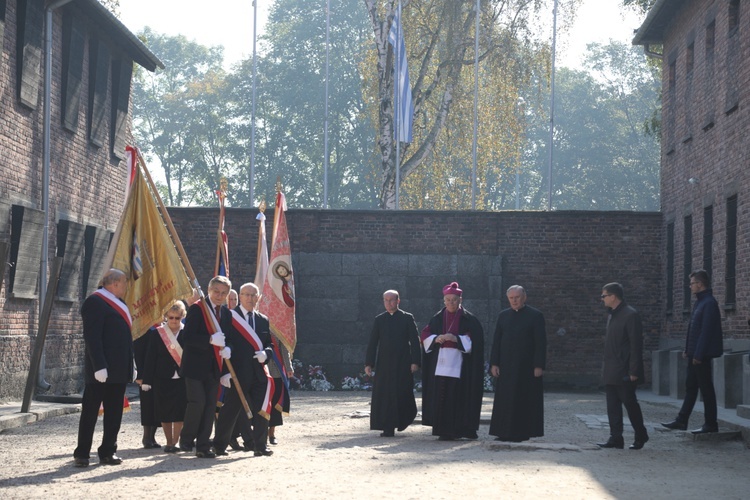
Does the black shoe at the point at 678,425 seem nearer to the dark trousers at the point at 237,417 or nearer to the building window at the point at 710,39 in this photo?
the dark trousers at the point at 237,417

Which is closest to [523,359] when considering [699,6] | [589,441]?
[589,441]

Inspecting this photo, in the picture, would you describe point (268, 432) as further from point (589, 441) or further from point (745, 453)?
point (745, 453)

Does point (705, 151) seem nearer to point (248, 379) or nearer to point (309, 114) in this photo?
point (248, 379)

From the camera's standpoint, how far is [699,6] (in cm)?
2572

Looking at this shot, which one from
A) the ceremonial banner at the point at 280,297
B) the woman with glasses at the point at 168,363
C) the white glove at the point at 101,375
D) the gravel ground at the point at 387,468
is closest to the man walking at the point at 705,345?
the gravel ground at the point at 387,468

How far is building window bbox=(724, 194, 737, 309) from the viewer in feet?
73.4

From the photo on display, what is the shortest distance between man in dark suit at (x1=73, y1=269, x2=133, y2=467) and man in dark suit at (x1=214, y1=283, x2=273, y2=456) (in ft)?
4.15

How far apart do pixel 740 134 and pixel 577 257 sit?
6941mm

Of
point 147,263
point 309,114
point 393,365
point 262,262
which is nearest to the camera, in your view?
point 147,263

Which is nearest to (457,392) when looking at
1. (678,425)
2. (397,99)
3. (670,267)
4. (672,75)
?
(678,425)

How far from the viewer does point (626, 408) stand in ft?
47.3

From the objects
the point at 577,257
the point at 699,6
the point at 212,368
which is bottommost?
the point at 212,368

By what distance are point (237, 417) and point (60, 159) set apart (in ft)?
38.5

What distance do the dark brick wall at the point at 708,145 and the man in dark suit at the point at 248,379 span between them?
10.1 metres
